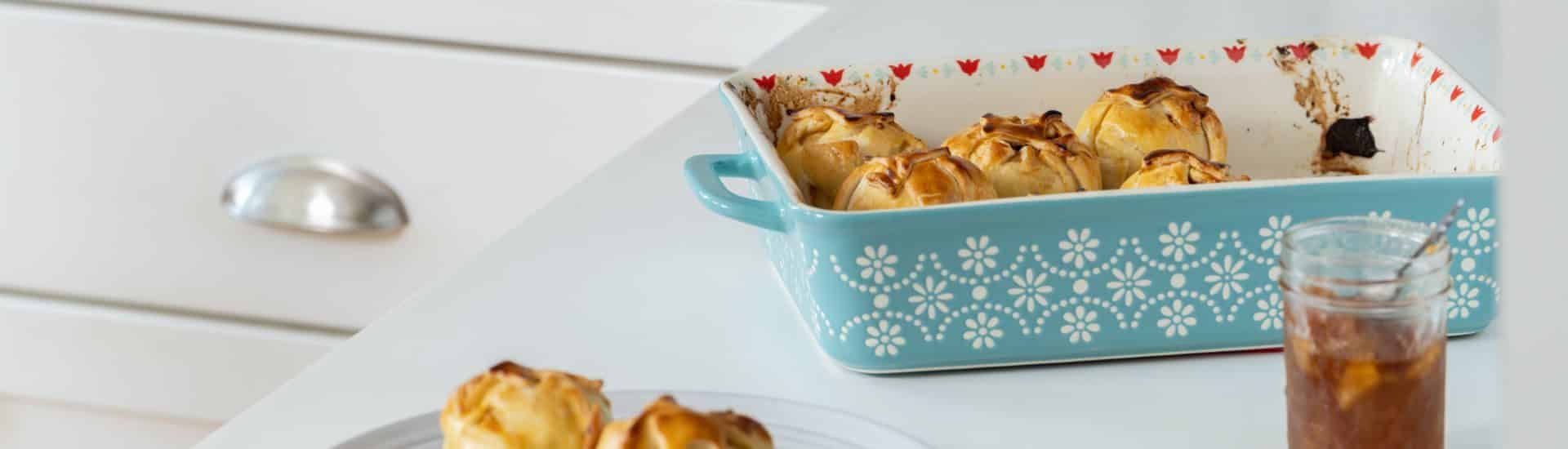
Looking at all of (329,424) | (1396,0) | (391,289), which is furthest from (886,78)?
A: (391,289)

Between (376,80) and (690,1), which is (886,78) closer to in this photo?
(690,1)

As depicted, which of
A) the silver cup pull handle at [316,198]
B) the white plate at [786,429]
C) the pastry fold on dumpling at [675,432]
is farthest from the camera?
the silver cup pull handle at [316,198]

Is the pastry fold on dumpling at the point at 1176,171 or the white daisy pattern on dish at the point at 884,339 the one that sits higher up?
the pastry fold on dumpling at the point at 1176,171

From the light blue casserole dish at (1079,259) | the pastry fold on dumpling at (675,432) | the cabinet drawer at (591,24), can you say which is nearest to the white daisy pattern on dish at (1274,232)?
the light blue casserole dish at (1079,259)

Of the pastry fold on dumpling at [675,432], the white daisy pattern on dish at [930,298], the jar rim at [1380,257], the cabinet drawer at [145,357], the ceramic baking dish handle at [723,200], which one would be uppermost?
the ceramic baking dish handle at [723,200]

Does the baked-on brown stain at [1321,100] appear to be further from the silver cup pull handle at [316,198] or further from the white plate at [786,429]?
the silver cup pull handle at [316,198]

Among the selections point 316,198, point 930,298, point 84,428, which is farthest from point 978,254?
point 84,428
